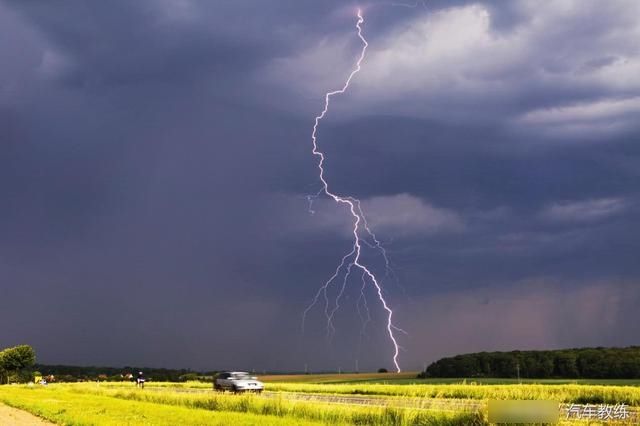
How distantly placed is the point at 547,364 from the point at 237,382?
68778 millimetres

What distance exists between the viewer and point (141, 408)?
32.6 m

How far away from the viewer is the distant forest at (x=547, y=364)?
304 feet

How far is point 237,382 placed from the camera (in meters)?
49.0

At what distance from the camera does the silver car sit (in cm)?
4850

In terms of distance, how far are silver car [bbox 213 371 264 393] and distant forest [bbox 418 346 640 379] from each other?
57292mm

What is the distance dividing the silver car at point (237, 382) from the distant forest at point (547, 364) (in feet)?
188

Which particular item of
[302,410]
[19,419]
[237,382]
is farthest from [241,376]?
[302,410]

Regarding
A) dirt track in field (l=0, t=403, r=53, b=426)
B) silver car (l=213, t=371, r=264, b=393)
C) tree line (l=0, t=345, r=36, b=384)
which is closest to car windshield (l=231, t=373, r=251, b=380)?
silver car (l=213, t=371, r=264, b=393)

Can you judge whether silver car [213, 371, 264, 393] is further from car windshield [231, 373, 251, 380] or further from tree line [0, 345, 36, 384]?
tree line [0, 345, 36, 384]

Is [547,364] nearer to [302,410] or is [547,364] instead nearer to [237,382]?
[237,382]

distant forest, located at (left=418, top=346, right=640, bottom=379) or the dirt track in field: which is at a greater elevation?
distant forest, located at (left=418, top=346, right=640, bottom=379)

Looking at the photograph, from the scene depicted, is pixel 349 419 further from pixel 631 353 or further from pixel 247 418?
pixel 631 353

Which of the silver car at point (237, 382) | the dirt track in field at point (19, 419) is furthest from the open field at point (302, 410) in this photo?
the silver car at point (237, 382)

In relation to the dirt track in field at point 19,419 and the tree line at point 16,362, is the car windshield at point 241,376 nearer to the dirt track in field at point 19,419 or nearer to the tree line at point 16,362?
the dirt track in field at point 19,419
